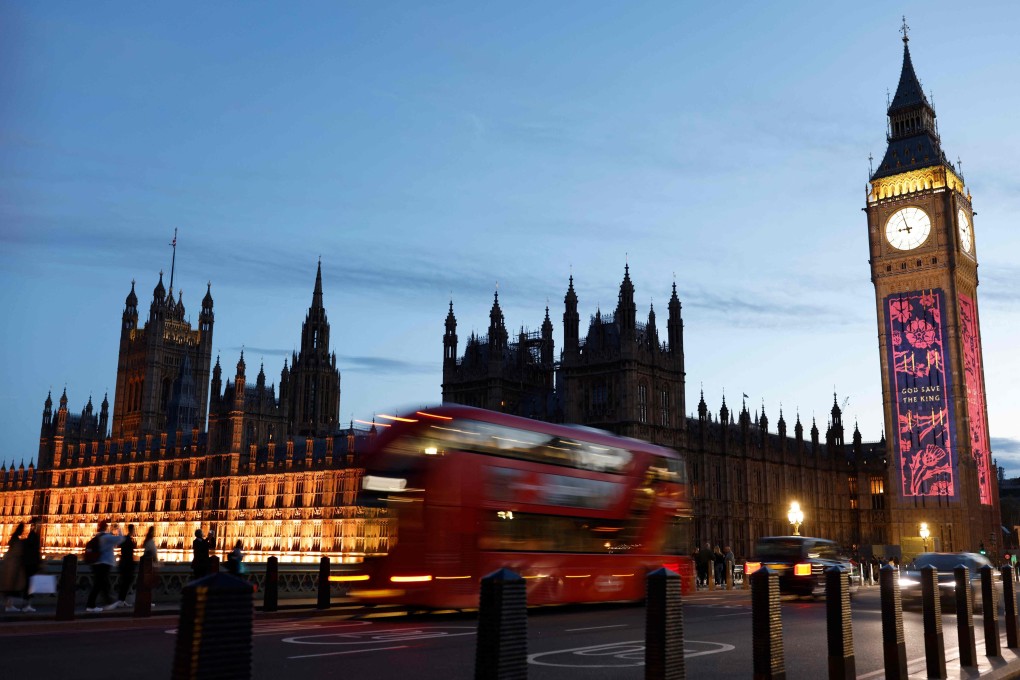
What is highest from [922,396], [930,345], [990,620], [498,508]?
[930,345]

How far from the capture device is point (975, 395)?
76375 millimetres

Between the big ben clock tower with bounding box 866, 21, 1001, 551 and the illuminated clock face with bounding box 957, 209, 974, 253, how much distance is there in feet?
0.39

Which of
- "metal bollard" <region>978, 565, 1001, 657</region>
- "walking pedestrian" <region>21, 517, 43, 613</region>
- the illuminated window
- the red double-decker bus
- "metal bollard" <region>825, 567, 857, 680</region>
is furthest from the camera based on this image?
the illuminated window

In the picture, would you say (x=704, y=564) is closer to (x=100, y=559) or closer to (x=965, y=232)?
(x=100, y=559)

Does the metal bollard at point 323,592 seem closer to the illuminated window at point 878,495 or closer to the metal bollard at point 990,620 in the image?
the metal bollard at point 990,620

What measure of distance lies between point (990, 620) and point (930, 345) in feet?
220

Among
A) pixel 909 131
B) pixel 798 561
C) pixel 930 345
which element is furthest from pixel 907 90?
pixel 798 561

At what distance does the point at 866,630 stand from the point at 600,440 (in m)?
7.92

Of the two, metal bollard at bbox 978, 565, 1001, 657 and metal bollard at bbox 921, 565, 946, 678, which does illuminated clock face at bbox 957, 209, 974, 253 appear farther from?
metal bollard at bbox 921, 565, 946, 678

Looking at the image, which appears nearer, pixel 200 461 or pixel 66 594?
pixel 66 594

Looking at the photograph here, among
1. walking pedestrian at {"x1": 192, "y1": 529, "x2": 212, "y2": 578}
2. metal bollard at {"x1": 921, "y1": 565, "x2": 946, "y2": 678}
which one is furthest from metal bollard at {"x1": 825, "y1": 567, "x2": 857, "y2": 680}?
walking pedestrian at {"x1": 192, "y1": 529, "x2": 212, "y2": 578}

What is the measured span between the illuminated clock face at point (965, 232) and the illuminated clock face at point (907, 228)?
9.35ft

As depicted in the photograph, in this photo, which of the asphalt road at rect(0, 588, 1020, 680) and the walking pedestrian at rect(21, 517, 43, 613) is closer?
the asphalt road at rect(0, 588, 1020, 680)

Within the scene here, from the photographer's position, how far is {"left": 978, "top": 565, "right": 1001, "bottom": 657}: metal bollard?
14.0 meters
